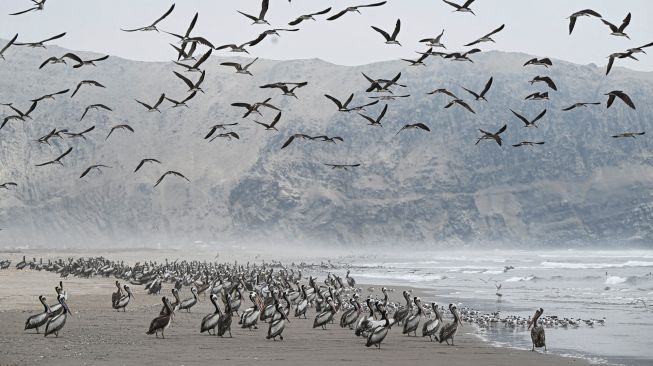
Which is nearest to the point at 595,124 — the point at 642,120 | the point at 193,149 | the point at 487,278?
the point at 642,120

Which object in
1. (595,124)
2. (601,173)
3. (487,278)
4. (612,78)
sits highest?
(612,78)

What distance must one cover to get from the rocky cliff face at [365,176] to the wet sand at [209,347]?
10940 cm

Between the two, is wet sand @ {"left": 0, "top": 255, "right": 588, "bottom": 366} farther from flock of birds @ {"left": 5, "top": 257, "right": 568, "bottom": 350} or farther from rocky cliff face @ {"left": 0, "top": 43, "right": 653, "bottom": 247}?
rocky cliff face @ {"left": 0, "top": 43, "right": 653, "bottom": 247}

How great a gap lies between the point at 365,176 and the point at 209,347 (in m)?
121

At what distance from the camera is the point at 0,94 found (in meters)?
163

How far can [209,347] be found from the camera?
1786 centimetres

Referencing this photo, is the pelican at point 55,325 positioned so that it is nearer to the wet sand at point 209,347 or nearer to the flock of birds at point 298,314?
the flock of birds at point 298,314

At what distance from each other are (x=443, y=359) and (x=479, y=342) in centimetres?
372

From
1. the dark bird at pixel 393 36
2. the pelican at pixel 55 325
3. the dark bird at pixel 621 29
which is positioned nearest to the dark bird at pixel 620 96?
the dark bird at pixel 621 29

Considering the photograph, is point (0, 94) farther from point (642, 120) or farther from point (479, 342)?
point (479, 342)

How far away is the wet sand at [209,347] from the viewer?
15836mm

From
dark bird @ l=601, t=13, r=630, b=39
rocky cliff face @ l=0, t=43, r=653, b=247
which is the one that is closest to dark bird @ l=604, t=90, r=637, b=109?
dark bird @ l=601, t=13, r=630, b=39

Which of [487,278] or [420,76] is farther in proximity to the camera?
[420,76]

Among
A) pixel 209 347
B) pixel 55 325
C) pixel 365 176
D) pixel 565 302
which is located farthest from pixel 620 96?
pixel 365 176
